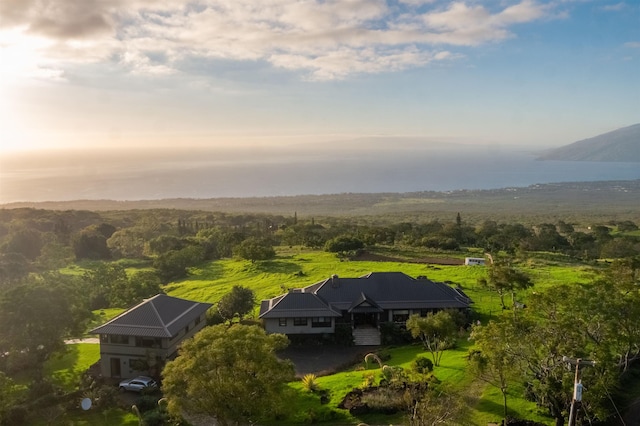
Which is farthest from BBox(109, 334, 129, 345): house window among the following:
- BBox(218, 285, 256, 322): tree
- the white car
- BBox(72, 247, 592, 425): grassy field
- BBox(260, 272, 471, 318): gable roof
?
BBox(260, 272, 471, 318): gable roof

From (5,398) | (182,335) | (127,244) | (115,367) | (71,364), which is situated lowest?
(71,364)

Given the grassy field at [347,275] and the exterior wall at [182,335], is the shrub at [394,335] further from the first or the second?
the exterior wall at [182,335]

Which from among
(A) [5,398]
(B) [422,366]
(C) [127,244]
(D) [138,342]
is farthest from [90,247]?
(B) [422,366]

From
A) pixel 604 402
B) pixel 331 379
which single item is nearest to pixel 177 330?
pixel 331 379

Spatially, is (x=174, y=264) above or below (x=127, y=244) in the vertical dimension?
below

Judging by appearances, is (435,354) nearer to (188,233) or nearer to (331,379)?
(331,379)

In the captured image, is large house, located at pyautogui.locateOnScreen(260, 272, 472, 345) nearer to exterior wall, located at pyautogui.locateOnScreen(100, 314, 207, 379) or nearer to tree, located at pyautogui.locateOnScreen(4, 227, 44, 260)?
exterior wall, located at pyautogui.locateOnScreen(100, 314, 207, 379)

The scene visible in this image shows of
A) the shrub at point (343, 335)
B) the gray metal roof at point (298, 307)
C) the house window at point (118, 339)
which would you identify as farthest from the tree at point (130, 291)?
the shrub at point (343, 335)

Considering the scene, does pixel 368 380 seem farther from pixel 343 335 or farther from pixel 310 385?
pixel 343 335
